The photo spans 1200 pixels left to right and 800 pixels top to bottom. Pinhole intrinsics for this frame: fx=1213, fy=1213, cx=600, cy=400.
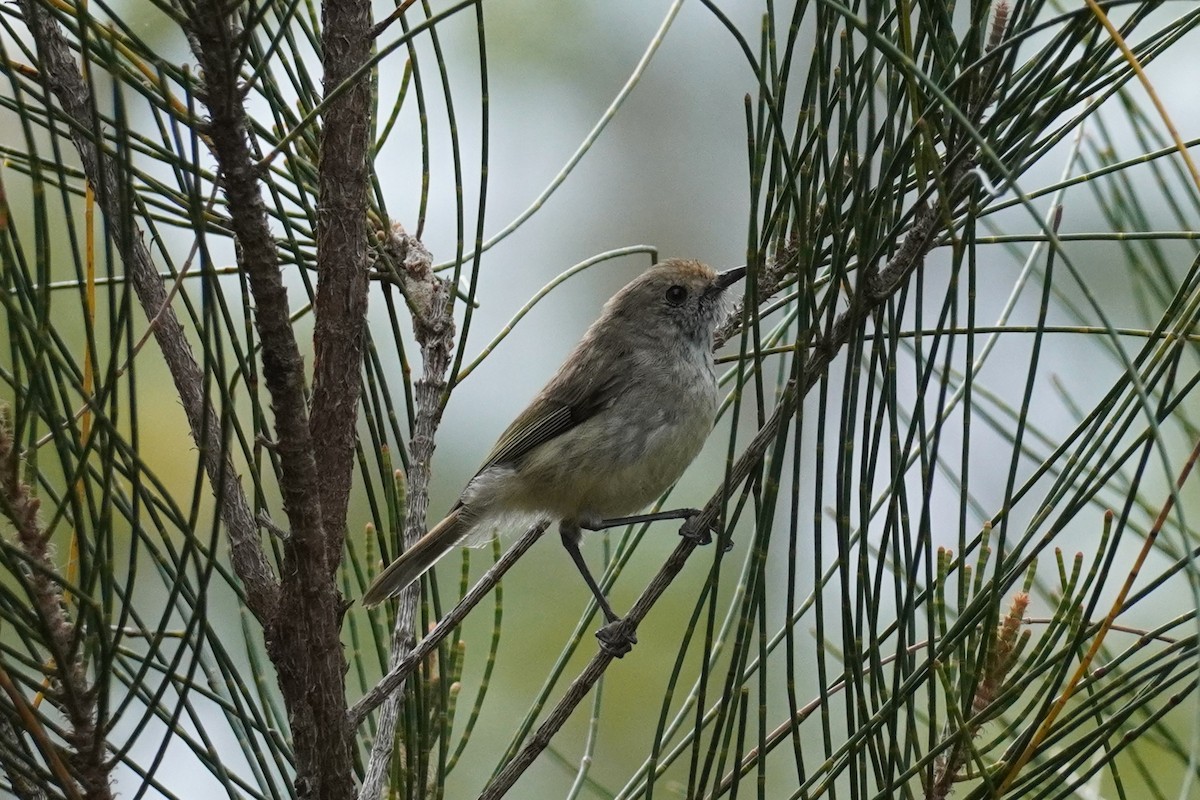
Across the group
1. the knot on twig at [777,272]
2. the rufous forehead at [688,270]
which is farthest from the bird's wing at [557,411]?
the knot on twig at [777,272]

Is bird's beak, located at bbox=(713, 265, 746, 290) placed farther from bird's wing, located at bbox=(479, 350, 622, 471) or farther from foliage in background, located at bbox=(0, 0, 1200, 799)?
foliage in background, located at bbox=(0, 0, 1200, 799)

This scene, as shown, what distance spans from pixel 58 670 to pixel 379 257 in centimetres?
113

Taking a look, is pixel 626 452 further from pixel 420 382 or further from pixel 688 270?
pixel 420 382

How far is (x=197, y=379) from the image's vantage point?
1.66 metres

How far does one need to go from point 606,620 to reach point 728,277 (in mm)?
1170

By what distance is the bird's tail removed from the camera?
198cm

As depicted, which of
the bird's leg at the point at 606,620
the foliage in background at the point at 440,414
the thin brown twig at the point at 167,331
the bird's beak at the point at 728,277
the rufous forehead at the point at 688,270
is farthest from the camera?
the rufous forehead at the point at 688,270

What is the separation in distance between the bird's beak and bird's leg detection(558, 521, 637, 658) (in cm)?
84

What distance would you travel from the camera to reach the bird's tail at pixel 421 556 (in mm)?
1979

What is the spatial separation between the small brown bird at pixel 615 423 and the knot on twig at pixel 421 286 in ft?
3.21

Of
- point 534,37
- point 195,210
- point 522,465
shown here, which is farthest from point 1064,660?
point 534,37

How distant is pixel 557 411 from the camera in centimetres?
364

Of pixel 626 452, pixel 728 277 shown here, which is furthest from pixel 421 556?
pixel 728 277

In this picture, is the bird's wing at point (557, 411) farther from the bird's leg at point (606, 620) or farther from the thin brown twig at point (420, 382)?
the thin brown twig at point (420, 382)
